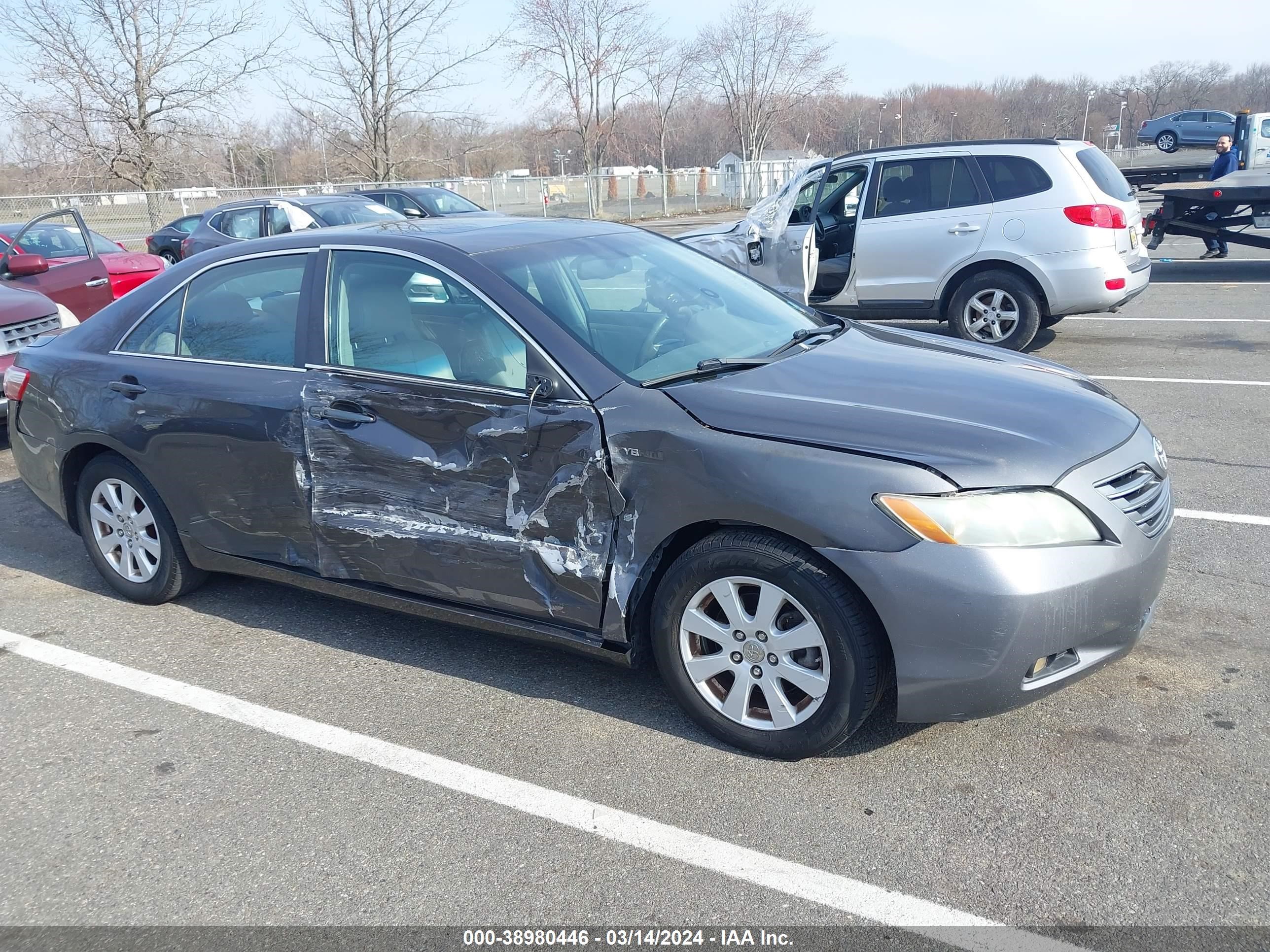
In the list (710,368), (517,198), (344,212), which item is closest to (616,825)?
(710,368)

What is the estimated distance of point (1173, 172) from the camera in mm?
14781

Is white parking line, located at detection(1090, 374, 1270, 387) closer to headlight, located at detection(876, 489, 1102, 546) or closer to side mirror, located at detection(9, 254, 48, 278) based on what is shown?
headlight, located at detection(876, 489, 1102, 546)

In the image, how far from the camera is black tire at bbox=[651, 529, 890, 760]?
3.04 meters

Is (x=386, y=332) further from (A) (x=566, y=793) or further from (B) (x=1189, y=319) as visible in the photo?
(B) (x=1189, y=319)

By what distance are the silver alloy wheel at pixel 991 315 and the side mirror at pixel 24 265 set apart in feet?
27.2

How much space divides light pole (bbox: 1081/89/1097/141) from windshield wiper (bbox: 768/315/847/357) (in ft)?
241

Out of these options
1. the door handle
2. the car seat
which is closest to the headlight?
the car seat

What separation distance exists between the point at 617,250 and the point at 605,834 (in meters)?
2.37

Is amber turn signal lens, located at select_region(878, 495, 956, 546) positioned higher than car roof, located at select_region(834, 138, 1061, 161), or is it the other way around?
car roof, located at select_region(834, 138, 1061, 161)

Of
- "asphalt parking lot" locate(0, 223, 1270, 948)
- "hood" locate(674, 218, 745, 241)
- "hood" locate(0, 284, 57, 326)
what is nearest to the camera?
"asphalt parking lot" locate(0, 223, 1270, 948)

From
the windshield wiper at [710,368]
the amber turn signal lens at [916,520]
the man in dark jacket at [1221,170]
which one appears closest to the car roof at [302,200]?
the windshield wiper at [710,368]

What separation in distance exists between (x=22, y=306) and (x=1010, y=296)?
819 cm

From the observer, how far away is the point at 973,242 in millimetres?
9203

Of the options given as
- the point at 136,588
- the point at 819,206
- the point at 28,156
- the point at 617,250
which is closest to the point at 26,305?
the point at 136,588
